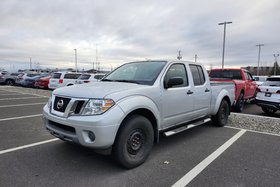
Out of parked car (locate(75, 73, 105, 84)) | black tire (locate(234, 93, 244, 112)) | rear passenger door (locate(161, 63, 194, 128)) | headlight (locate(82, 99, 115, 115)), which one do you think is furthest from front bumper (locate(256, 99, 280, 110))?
parked car (locate(75, 73, 105, 84))

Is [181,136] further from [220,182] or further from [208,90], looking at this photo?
[220,182]

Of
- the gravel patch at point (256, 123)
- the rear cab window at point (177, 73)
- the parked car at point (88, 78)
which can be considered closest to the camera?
the rear cab window at point (177, 73)

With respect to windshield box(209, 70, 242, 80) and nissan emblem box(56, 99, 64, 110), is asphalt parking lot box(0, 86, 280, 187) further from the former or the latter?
windshield box(209, 70, 242, 80)

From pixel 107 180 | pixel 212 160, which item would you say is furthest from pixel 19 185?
pixel 212 160

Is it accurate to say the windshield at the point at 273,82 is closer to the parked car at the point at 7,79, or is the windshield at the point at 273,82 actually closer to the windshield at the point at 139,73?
the windshield at the point at 139,73

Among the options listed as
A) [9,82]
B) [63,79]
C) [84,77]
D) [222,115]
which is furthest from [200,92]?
[9,82]

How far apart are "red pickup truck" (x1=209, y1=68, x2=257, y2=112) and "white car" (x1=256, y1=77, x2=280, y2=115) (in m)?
0.76

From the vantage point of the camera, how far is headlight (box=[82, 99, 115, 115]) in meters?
3.34

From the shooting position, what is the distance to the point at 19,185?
124 inches

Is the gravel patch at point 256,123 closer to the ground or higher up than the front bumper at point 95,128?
closer to the ground

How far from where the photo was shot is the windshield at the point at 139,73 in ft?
14.5

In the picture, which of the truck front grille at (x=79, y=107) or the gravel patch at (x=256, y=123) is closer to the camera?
the truck front grille at (x=79, y=107)

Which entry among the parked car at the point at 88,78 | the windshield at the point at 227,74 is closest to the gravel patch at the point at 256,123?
the windshield at the point at 227,74

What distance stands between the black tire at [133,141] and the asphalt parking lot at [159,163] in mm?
173
